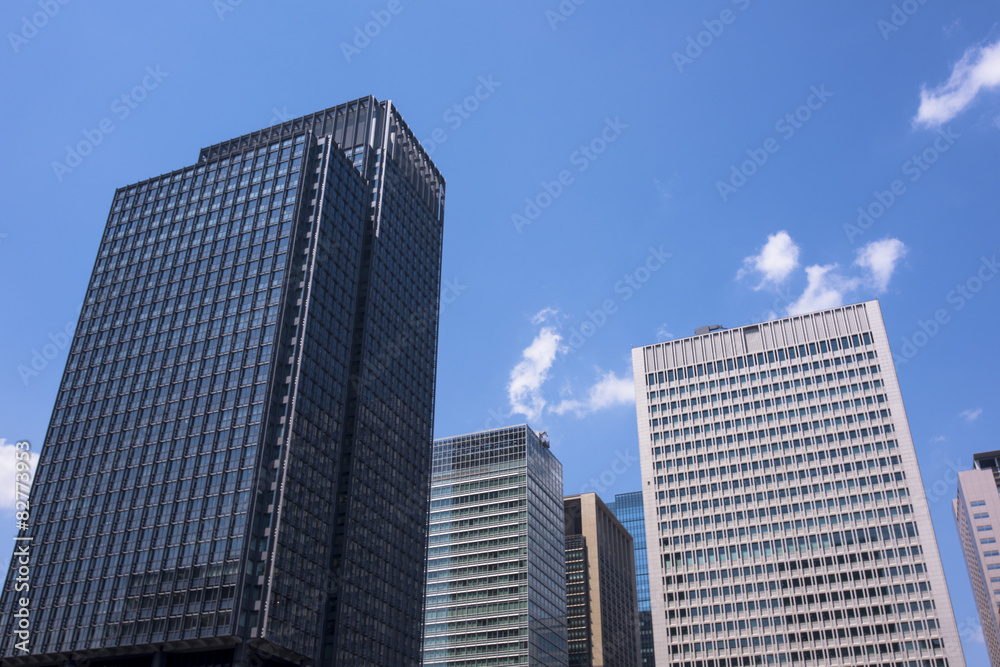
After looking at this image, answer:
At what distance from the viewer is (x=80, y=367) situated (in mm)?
124312

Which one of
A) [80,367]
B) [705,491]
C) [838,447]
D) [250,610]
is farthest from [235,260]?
[838,447]

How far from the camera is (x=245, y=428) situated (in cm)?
10750

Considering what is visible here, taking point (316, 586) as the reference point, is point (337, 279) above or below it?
above

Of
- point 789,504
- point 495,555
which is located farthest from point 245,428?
point 789,504

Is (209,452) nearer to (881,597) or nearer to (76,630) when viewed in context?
(76,630)

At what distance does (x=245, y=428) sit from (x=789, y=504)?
8903cm

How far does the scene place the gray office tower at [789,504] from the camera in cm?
13212

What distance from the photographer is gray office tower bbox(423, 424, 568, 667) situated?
169m

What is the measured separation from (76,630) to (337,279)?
56.2m

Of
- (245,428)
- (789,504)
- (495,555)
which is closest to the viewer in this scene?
(245,428)

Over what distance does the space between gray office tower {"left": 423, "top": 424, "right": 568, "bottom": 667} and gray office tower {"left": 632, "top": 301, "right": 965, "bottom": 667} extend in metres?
33.4

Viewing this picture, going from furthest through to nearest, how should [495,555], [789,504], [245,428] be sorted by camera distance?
[495,555] → [789,504] → [245,428]

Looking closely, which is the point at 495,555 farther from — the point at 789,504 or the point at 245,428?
the point at 245,428

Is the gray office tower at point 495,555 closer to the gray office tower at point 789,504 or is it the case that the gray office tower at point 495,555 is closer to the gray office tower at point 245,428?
the gray office tower at point 789,504
